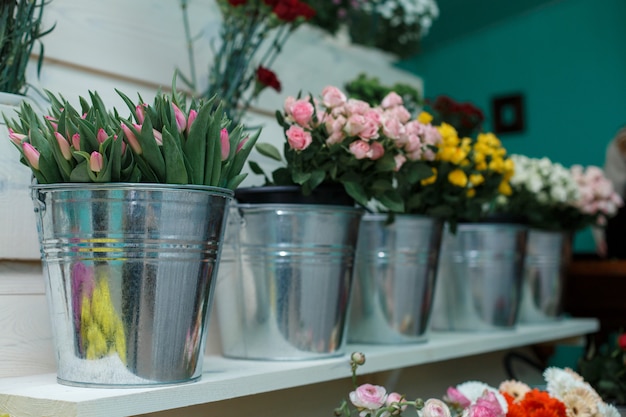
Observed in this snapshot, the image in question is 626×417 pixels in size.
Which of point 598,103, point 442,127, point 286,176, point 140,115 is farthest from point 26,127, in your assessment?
point 598,103

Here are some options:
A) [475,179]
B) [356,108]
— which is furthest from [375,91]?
[356,108]

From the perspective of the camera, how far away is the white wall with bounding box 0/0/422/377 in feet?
3.33

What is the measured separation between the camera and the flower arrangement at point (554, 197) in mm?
1882

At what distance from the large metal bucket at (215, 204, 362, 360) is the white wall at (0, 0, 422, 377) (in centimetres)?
15

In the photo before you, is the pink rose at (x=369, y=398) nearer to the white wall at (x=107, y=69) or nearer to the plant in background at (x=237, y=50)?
the white wall at (x=107, y=69)

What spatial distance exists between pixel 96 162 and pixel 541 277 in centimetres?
130

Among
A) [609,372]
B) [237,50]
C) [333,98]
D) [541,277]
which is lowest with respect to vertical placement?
[609,372]

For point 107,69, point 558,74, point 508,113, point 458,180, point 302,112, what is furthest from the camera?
point 508,113

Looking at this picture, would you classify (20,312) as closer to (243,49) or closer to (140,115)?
(140,115)

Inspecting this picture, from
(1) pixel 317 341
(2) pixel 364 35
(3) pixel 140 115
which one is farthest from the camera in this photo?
(2) pixel 364 35

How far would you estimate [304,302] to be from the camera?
3.61 ft

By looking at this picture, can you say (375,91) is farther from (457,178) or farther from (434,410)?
(434,410)

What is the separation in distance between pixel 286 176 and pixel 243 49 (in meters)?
0.39

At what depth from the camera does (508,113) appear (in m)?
3.51
